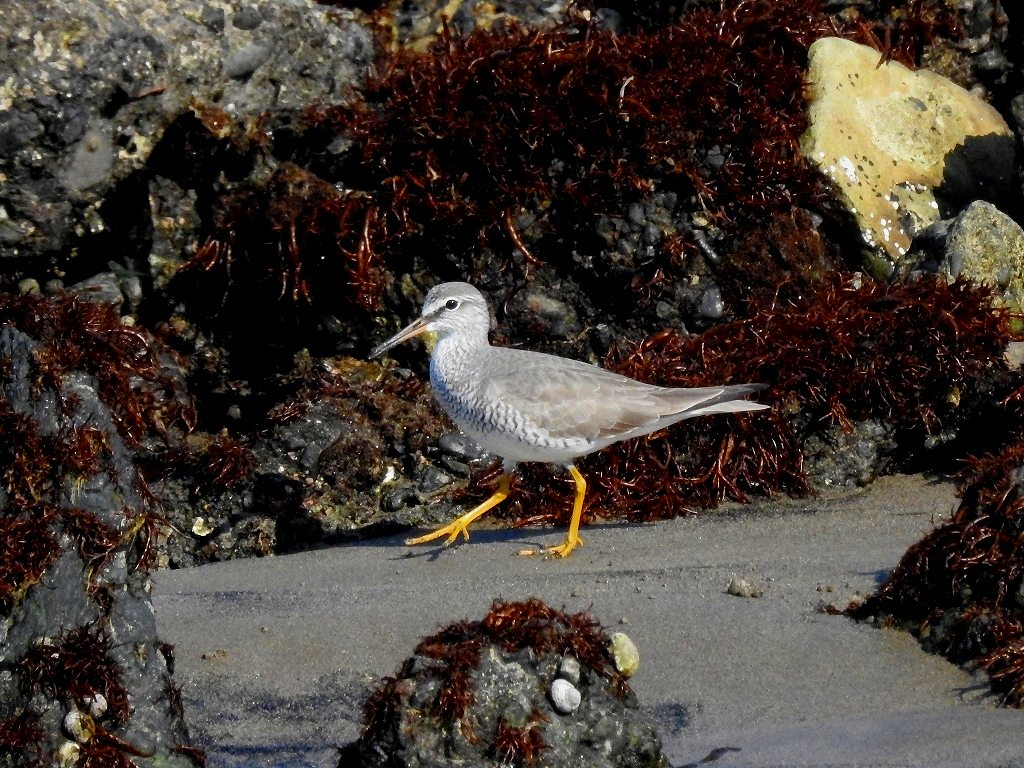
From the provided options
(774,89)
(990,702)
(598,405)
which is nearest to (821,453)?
(598,405)

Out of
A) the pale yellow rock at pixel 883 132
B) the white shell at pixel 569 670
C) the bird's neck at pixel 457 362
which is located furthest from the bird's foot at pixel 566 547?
the pale yellow rock at pixel 883 132

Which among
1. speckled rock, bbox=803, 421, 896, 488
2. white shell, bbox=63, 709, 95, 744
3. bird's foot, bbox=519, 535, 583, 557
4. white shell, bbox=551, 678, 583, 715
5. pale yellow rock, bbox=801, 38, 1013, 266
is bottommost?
bird's foot, bbox=519, 535, 583, 557

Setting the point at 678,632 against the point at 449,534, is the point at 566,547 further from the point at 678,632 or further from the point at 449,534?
the point at 678,632

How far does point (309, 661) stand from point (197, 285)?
407cm

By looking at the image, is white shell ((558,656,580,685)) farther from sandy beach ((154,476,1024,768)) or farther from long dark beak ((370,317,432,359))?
long dark beak ((370,317,432,359))

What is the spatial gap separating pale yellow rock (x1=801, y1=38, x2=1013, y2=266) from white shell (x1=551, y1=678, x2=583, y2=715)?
5056 millimetres

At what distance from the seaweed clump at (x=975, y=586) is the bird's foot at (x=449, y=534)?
7.66 ft

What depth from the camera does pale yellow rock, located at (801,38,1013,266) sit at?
8.62 meters

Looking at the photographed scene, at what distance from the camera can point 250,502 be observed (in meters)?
7.86

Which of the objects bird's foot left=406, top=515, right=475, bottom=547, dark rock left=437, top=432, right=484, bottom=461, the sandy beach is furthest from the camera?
dark rock left=437, top=432, right=484, bottom=461

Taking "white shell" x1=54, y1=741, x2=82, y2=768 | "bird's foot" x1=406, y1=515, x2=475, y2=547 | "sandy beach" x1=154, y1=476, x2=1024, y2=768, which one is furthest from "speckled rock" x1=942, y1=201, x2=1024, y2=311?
"white shell" x1=54, y1=741, x2=82, y2=768

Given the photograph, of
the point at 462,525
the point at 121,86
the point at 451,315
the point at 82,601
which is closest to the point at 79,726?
the point at 82,601

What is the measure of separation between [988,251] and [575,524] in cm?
293

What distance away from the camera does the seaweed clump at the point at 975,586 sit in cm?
492
